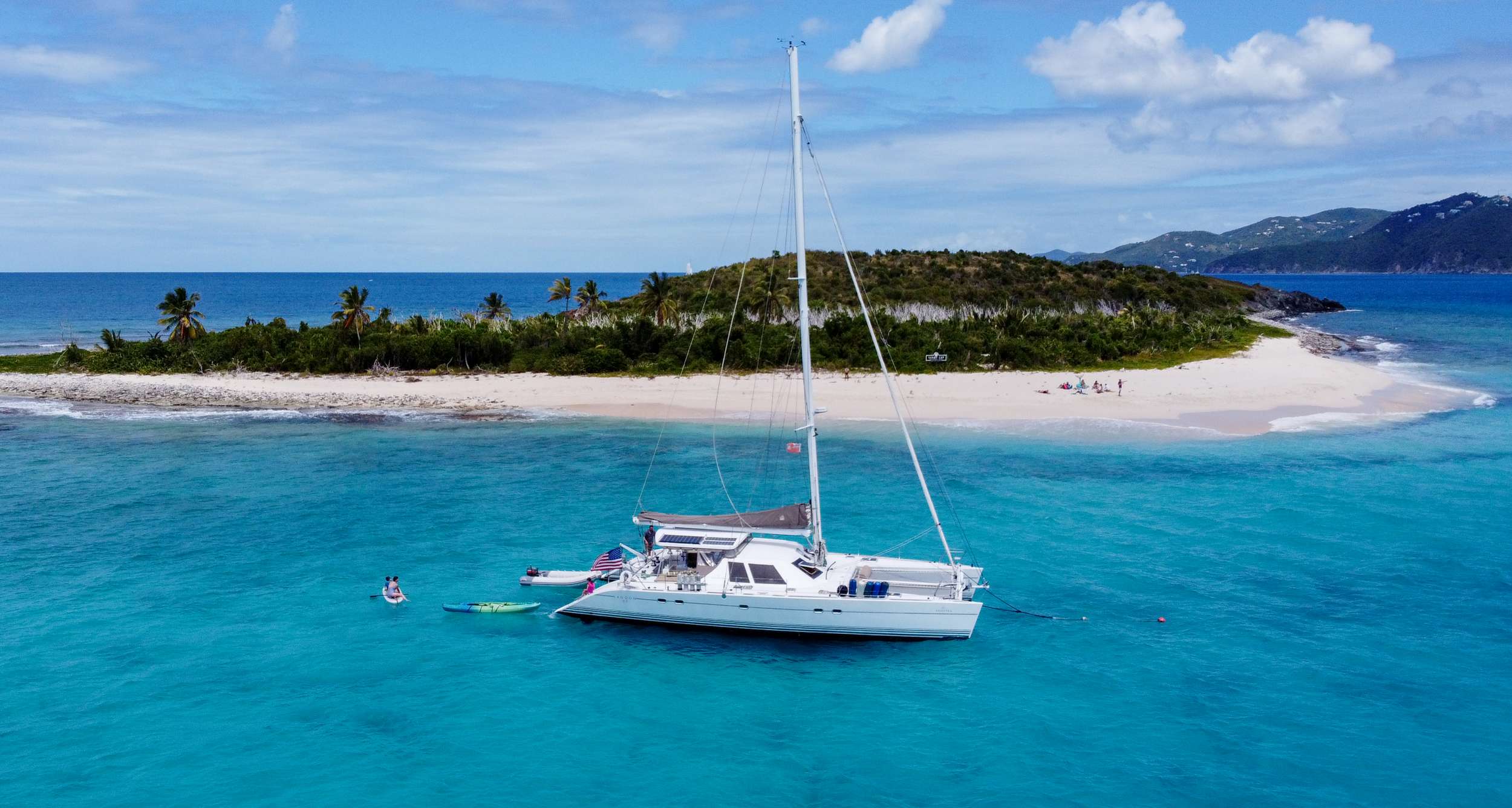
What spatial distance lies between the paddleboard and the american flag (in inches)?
88.1

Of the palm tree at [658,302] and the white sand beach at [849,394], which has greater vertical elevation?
the palm tree at [658,302]

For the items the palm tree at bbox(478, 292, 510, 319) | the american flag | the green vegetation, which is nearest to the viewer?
the american flag

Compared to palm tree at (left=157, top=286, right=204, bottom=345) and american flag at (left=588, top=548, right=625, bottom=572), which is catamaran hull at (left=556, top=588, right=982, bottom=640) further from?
palm tree at (left=157, top=286, right=204, bottom=345)

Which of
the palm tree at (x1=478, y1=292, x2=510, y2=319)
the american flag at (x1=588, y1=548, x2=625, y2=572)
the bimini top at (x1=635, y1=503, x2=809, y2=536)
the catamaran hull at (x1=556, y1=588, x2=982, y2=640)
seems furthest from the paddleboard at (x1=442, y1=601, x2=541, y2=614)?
the palm tree at (x1=478, y1=292, x2=510, y2=319)

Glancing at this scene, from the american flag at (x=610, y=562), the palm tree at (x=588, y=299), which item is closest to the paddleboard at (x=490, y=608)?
the american flag at (x=610, y=562)

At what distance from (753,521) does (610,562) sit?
4.07 meters

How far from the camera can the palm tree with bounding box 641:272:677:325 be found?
250 ft

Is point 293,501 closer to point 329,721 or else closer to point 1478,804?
point 329,721

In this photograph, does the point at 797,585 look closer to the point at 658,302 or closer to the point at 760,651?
the point at 760,651

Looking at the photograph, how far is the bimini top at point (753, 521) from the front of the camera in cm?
2580

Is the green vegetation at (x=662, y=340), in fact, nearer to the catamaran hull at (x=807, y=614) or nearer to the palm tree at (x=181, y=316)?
the palm tree at (x=181, y=316)

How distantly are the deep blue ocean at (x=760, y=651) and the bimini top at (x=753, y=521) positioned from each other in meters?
3.10

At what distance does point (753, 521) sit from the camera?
86.7 feet

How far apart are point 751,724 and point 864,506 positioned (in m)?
15.9
